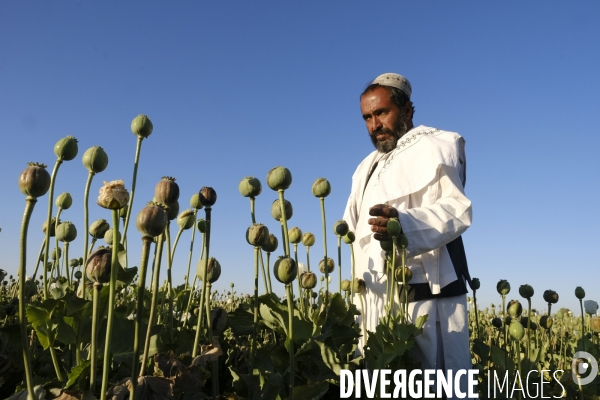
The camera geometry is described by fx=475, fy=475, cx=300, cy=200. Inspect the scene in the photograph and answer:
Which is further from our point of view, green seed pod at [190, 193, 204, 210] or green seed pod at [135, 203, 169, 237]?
green seed pod at [190, 193, 204, 210]

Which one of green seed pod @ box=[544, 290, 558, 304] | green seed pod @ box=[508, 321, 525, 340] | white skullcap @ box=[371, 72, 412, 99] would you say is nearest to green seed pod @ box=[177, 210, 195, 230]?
green seed pod @ box=[508, 321, 525, 340]

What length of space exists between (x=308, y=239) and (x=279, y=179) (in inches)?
51.2

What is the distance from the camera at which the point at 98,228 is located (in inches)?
87.1

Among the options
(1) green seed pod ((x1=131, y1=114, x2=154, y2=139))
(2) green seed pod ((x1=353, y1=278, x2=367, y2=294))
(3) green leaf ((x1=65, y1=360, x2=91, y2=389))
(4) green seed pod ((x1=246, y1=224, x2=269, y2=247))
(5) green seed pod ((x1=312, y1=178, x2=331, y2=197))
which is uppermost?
(1) green seed pod ((x1=131, y1=114, x2=154, y2=139))

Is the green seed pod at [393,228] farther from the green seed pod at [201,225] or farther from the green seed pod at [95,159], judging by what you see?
the green seed pod at [95,159]

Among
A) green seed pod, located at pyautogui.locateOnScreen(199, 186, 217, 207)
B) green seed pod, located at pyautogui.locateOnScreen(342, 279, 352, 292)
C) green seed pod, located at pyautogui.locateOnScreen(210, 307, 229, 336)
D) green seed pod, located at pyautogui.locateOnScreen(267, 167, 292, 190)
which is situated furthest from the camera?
green seed pod, located at pyautogui.locateOnScreen(342, 279, 352, 292)

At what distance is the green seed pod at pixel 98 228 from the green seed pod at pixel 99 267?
1.07 m

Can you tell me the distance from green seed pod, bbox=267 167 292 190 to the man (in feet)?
2.51

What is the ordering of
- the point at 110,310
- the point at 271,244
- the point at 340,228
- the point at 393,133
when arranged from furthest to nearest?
the point at 393,133 < the point at 340,228 < the point at 271,244 < the point at 110,310

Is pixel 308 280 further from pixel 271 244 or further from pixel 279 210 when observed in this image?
pixel 271 244

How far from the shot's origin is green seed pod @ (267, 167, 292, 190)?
6.07ft

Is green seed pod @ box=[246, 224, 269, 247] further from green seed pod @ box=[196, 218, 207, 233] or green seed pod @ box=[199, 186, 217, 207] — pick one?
green seed pod @ box=[196, 218, 207, 233]

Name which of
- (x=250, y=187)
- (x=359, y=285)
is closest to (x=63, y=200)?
(x=250, y=187)

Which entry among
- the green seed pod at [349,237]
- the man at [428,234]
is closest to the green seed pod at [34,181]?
the man at [428,234]
